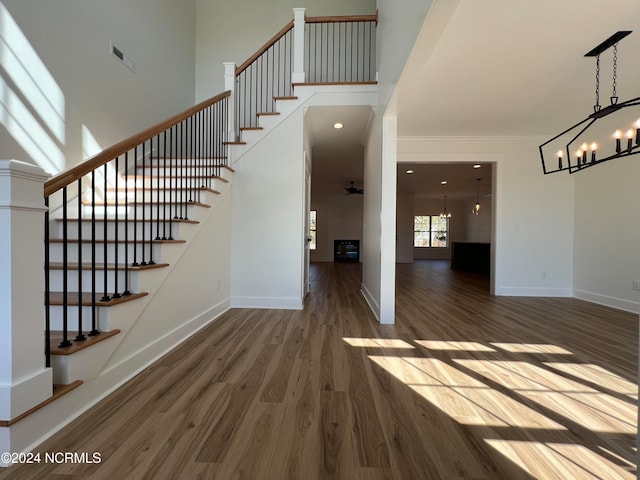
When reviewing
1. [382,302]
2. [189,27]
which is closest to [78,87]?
[189,27]

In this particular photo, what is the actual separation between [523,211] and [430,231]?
9634 millimetres

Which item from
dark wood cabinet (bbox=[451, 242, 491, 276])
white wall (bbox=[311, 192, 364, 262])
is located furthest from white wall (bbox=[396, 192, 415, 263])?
dark wood cabinet (bbox=[451, 242, 491, 276])

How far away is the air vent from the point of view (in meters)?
3.38

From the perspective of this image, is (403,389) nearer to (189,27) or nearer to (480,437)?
(480,437)

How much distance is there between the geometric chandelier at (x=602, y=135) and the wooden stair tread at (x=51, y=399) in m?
4.03

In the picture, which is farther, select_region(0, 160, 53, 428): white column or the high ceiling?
the high ceiling

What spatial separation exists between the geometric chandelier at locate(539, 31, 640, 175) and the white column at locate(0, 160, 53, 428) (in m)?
3.82

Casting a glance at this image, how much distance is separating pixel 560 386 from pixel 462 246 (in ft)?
27.9

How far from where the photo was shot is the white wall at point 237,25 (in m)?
5.41

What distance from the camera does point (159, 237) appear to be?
99.4 inches

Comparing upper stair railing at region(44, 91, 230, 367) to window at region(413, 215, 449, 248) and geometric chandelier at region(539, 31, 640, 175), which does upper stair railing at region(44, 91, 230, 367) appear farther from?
window at region(413, 215, 449, 248)

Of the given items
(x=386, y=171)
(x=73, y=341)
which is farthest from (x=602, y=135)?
(x=73, y=341)

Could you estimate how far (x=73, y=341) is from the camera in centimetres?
163

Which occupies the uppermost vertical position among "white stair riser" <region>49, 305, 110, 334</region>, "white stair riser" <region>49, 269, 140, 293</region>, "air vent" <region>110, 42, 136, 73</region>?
"air vent" <region>110, 42, 136, 73</region>
